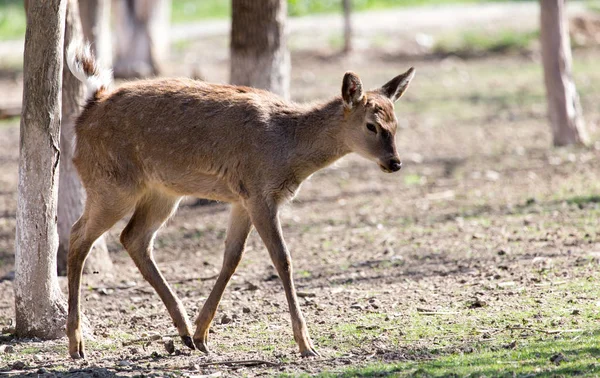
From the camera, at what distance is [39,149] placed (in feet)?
21.4

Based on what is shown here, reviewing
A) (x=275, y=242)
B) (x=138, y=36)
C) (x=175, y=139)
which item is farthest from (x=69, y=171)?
(x=138, y=36)

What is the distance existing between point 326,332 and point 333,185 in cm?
551

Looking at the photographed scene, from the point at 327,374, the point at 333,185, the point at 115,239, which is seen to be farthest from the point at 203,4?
the point at 327,374

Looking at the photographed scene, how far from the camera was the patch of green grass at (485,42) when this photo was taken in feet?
70.0

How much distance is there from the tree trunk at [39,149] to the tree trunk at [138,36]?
13.2 metres

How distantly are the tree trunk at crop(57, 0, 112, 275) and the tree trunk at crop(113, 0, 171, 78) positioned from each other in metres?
11.5

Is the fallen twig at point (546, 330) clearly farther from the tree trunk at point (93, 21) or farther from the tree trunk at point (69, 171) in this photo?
the tree trunk at point (93, 21)

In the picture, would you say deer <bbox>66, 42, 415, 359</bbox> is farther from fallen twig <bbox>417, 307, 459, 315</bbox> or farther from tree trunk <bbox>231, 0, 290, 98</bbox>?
tree trunk <bbox>231, 0, 290, 98</bbox>

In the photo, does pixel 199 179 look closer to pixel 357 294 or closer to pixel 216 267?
pixel 357 294

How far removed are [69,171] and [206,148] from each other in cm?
204

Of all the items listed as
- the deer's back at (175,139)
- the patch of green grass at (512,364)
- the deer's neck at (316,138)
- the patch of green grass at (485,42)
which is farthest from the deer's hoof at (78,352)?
the patch of green grass at (485,42)

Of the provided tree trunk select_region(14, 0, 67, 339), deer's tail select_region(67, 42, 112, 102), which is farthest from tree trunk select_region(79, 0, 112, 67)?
tree trunk select_region(14, 0, 67, 339)

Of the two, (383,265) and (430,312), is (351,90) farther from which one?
(383,265)

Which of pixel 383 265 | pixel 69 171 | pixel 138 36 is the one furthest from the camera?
pixel 138 36
